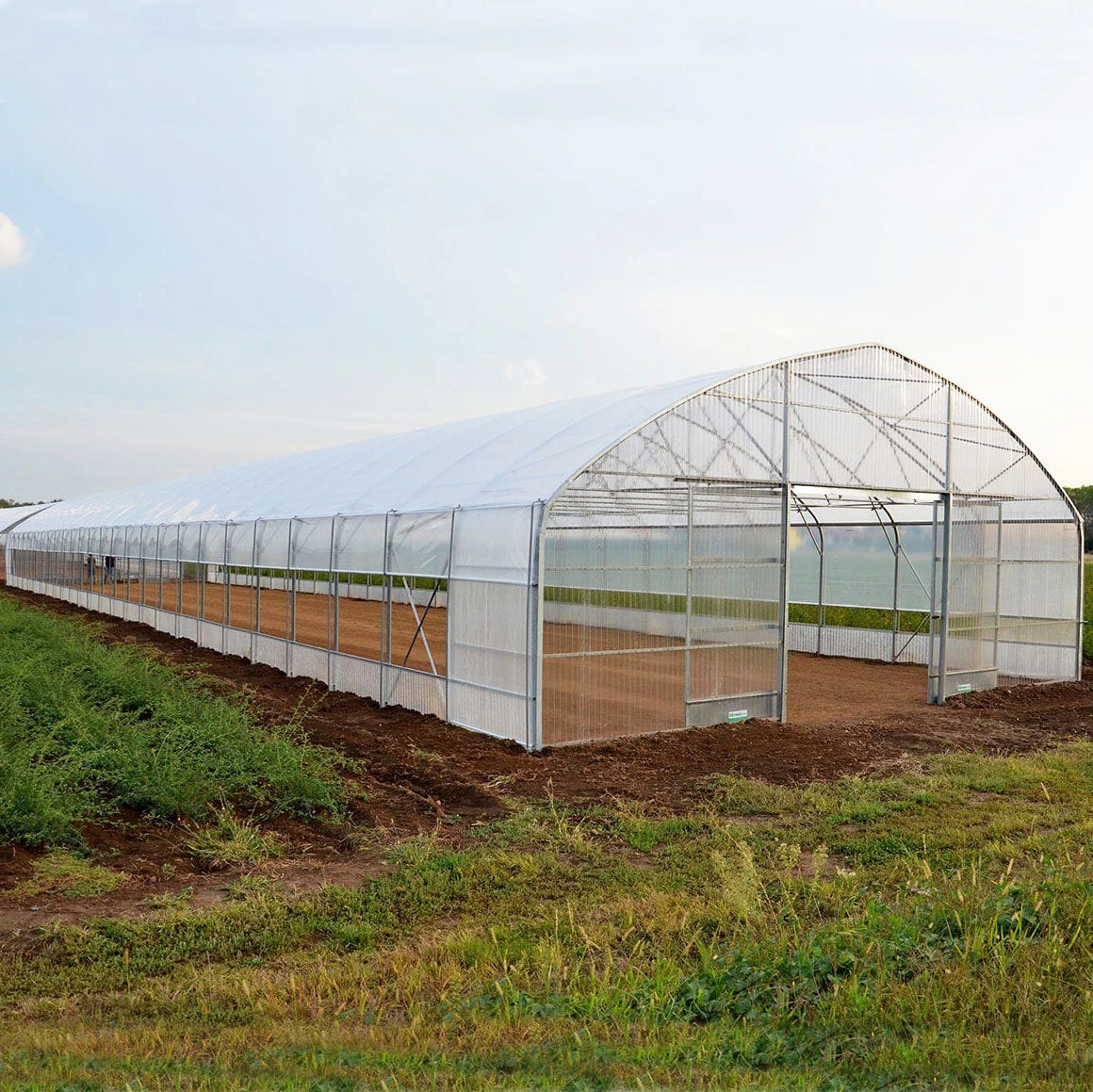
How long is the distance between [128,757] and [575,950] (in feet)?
16.9

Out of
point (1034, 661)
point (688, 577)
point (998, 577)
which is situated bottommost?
point (1034, 661)

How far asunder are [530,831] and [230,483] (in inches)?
771

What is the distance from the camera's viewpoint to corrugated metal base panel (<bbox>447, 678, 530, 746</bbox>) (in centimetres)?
1167

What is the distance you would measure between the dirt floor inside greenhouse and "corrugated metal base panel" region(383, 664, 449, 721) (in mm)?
185

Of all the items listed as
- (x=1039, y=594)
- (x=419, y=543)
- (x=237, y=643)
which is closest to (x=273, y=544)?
(x=237, y=643)

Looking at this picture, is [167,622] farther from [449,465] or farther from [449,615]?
[449,615]

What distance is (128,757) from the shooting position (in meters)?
9.13

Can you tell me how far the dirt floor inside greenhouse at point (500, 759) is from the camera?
7520 millimetres

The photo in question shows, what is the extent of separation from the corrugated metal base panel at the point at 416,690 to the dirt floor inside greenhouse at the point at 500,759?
7.3 inches

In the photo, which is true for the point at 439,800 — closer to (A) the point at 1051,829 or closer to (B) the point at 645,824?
(B) the point at 645,824

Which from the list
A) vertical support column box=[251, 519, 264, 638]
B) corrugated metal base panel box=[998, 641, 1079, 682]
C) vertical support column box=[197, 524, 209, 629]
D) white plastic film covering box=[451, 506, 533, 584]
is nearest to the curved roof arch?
white plastic film covering box=[451, 506, 533, 584]

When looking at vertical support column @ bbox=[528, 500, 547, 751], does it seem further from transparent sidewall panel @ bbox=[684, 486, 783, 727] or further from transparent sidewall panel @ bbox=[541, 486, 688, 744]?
transparent sidewall panel @ bbox=[684, 486, 783, 727]

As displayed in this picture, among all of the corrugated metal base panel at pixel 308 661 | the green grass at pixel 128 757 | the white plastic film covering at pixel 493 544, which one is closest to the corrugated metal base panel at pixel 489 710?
the white plastic film covering at pixel 493 544

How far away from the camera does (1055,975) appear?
4805 millimetres
